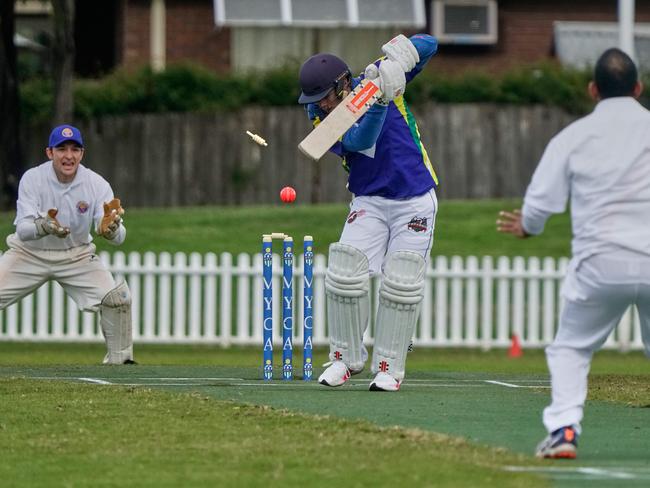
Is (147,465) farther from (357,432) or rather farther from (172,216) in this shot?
(172,216)

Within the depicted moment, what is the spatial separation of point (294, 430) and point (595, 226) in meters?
1.91

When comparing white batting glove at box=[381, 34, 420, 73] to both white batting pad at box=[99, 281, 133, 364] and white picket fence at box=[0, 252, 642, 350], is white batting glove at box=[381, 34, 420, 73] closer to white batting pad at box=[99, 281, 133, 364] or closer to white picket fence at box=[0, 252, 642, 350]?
white batting pad at box=[99, 281, 133, 364]

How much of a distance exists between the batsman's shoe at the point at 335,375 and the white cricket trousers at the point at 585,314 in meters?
3.24

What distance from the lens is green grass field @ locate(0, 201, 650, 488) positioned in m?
7.07

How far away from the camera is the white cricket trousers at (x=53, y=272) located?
522 inches

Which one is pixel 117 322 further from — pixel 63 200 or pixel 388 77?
pixel 388 77

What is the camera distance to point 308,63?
33.9 ft

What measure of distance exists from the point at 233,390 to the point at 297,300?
30.0 feet

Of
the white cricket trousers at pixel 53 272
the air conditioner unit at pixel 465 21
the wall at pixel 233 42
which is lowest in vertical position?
the white cricket trousers at pixel 53 272

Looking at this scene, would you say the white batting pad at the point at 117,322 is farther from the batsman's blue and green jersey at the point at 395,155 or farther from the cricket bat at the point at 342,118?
the cricket bat at the point at 342,118

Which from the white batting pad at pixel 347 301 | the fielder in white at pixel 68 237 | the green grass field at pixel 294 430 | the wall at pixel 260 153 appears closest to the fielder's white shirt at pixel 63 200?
the fielder in white at pixel 68 237

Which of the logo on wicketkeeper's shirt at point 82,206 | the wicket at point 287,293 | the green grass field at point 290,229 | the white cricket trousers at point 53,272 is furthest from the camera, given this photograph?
the green grass field at point 290,229

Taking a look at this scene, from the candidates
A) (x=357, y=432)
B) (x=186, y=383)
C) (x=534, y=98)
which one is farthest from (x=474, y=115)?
(x=357, y=432)

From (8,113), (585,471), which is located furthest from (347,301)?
(8,113)
